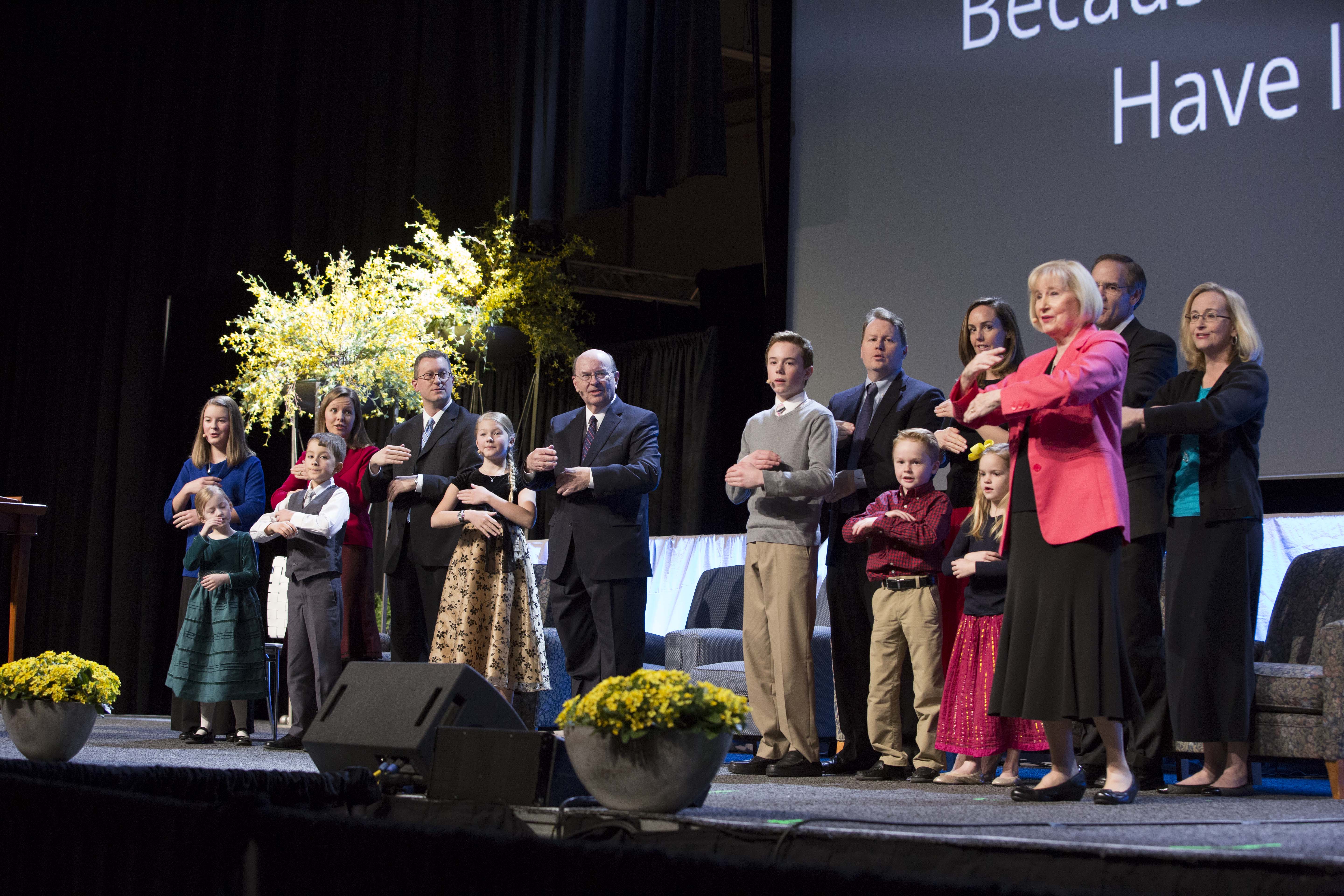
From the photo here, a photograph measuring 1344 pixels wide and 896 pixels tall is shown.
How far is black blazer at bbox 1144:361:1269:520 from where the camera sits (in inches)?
125

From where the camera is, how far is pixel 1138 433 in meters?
3.27

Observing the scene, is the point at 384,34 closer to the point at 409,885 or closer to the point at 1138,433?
the point at 1138,433

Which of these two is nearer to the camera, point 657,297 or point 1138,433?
point 1138,433

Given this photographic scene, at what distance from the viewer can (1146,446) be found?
11.1 ft

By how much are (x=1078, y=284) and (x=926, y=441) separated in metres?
1.02

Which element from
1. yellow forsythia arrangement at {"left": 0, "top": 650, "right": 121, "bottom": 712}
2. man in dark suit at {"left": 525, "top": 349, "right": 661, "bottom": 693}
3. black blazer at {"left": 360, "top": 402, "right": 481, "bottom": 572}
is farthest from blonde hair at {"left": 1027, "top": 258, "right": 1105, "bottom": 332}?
yellow forsythia arrangement at {"left": 0, "top": 650, "right": 121, "bottom": 712}

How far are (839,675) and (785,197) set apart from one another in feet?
9.19

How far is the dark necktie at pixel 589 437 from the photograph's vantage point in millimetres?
4297

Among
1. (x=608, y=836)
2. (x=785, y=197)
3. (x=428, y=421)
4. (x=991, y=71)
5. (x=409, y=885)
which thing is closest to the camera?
(x=409, y=885)

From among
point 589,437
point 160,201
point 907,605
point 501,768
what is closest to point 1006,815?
point 501,768

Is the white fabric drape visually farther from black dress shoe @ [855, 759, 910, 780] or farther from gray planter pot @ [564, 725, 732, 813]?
gray planter pot @ [564, 725, 732, 813]

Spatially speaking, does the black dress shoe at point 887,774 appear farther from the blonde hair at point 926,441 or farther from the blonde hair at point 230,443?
the blonde hair at point 230,443

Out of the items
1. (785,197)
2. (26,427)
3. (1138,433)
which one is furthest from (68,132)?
(1138,433)

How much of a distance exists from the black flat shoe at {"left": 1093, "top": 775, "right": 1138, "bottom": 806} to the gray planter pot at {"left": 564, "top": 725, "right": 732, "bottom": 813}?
98 centimetres
